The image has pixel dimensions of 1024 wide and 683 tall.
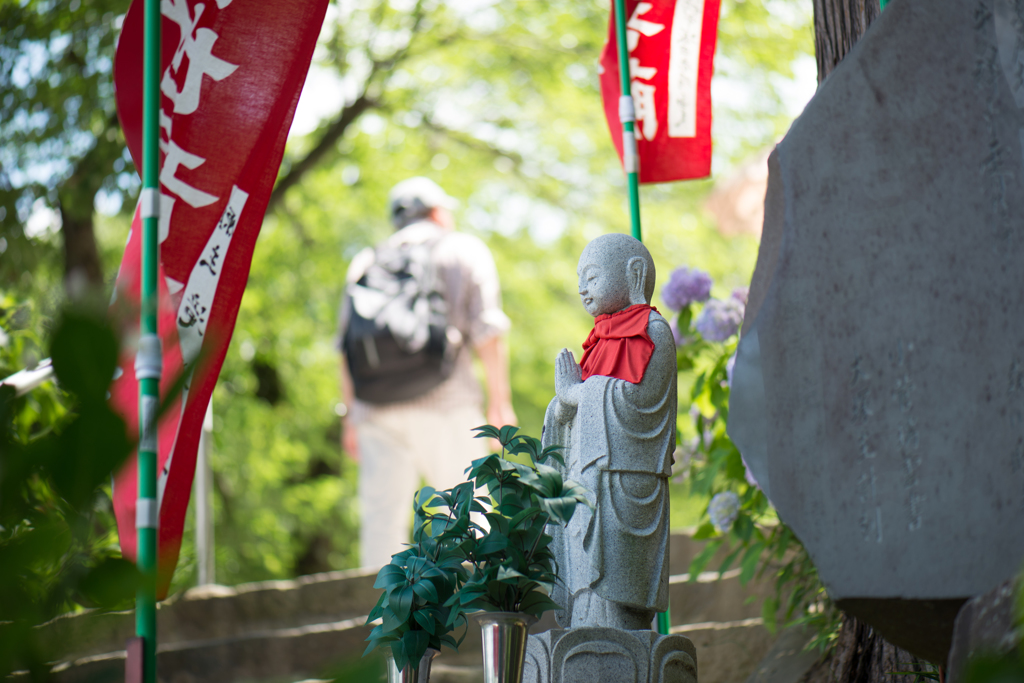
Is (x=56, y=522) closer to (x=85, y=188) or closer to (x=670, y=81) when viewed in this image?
(x=670, y=81)

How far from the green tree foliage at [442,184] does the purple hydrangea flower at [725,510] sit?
5.54 metres

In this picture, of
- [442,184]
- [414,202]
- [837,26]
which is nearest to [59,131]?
[414,202]

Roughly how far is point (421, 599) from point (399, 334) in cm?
276

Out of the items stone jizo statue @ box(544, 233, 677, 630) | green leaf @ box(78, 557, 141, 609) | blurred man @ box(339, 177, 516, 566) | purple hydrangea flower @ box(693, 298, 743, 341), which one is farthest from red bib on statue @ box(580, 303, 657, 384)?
blurred man @ box(339, 177, 516, 566)

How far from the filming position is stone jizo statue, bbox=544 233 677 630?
2.41 metres

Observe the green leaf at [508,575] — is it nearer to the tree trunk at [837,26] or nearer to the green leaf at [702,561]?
the green leaf at [702,561]

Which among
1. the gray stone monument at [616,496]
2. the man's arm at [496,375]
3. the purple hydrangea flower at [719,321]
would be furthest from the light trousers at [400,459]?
the gray stone monument at [616,496]

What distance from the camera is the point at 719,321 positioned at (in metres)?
3.75

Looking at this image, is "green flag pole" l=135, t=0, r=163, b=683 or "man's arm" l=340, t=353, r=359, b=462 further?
"man's arm" l=340, t=353, r=359, b=462

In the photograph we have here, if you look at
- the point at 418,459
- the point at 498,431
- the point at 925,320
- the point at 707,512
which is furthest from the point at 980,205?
the point at 418,459

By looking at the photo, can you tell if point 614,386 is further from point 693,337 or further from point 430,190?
point 430,190

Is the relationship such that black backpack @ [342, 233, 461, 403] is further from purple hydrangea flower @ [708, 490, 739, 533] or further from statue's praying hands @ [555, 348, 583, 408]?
statue's praying hands @ [555, 348, 583, 408]

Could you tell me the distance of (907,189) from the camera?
6.51 feet

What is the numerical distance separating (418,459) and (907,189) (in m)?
3.46
